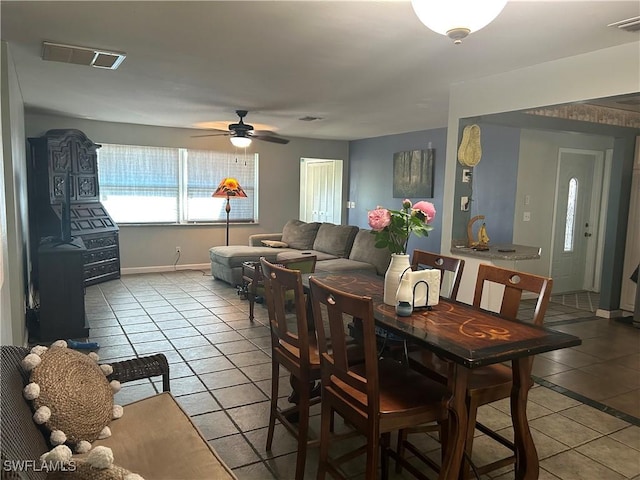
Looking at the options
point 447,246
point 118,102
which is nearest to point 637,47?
point 447,246

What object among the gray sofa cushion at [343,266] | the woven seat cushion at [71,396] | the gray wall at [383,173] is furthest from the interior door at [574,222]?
the woven seat cushion at [71,396]

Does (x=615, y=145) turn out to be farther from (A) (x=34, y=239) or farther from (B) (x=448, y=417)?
(A) (x=34, y=239)

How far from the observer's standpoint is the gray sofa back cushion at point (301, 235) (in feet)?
22.4

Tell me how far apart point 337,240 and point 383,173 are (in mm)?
2153

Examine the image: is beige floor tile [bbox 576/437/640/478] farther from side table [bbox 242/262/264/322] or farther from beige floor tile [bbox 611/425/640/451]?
side table [bbox 242/262/264/322]

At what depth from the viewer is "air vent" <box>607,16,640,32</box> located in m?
2.48

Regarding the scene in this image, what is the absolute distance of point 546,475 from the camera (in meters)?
2.24

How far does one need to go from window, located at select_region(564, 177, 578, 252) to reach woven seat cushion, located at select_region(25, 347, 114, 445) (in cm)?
604

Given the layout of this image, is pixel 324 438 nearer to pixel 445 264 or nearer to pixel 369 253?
pixel 445 264

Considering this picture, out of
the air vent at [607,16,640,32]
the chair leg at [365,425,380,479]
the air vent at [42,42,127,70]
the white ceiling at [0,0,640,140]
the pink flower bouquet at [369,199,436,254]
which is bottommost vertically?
the chair leg at [365,425,380,479]

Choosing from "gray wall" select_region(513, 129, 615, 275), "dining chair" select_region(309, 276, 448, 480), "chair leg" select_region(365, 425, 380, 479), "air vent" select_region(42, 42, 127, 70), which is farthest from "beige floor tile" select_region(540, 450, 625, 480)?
"air vent" select_region(42, 42, 127, 70)

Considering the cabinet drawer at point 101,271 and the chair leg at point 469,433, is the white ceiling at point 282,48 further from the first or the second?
the cabinet drawer at point 101,271

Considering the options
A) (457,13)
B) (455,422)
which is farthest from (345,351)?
(457,13)

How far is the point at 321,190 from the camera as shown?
943 centimetres
